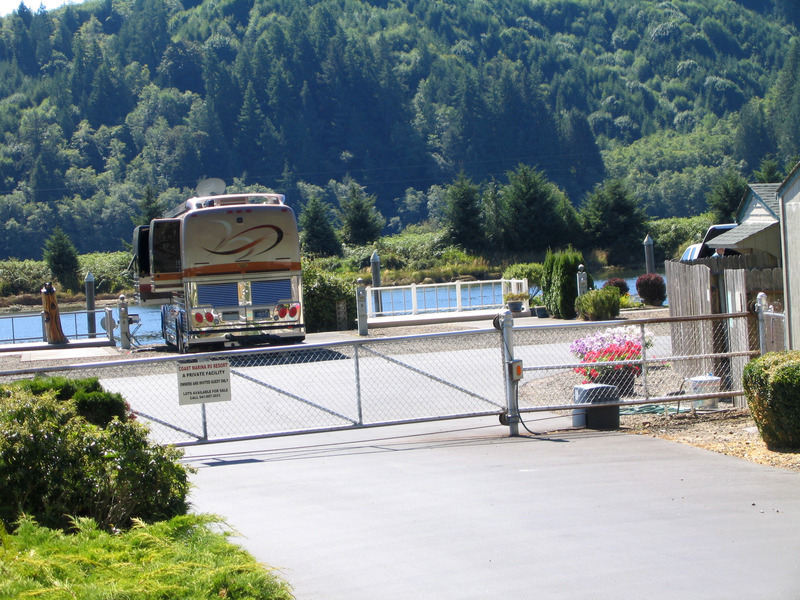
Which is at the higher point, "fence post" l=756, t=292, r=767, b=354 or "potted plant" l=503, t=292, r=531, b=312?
"potted plant" l=503, t=292, r=531, b=312

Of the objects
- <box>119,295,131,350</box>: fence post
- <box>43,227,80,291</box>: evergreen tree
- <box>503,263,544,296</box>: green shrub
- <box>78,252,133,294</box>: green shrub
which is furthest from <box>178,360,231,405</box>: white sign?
<box>78,252,133,294</box>: green shrub

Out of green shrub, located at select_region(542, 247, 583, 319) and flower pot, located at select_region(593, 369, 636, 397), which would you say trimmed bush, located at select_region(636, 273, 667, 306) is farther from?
flower pot, located at select_region(593, 369, 636, 397)

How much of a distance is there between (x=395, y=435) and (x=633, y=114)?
163 metres

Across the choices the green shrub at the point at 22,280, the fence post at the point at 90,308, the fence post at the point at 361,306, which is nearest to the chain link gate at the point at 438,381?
the fence post at the point at 361,306

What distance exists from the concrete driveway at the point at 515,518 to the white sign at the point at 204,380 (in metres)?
0.63

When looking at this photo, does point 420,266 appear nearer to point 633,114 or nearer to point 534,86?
point 534,86

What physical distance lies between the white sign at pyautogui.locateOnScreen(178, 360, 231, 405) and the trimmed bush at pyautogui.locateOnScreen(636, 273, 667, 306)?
781 inches

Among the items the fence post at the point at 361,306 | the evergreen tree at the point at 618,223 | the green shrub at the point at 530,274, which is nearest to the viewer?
the fence post at the point at 361,306

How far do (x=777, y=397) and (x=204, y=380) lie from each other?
17.6 feet

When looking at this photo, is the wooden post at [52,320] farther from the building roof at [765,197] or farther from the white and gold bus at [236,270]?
the building roof at [765,197]

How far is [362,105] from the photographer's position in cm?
16250

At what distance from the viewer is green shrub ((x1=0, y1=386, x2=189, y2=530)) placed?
18.1 feet

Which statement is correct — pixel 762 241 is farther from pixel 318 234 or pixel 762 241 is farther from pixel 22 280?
pixel 22 280

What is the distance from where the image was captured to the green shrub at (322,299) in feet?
80.5
